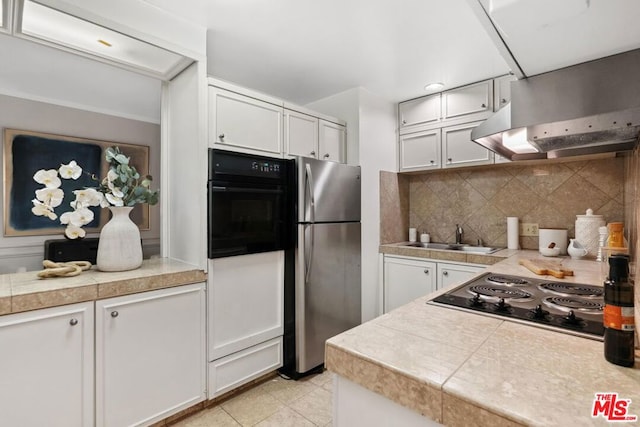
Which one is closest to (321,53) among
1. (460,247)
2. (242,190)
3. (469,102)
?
(242,190)

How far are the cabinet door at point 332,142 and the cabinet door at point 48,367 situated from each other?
191 centimetres

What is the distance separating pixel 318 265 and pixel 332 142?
110 cm

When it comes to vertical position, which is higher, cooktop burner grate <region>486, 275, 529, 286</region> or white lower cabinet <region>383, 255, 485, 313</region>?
cooktop burner grate <region>486, 275, 529, 286</region>

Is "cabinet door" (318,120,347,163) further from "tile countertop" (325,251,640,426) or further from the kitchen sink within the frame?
"tile countertop" (325,251,640,426)

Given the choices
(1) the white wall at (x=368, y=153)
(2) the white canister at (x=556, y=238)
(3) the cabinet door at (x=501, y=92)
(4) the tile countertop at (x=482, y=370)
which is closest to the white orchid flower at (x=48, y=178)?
(4) the tile countertop at (x=482, y=370)

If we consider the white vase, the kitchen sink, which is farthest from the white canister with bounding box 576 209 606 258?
the white vase

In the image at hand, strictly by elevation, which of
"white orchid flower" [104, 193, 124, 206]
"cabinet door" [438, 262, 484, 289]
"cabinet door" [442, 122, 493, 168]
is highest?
"cabinet door" [442, 122, 493, 168]

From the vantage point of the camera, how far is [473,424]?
56 cm

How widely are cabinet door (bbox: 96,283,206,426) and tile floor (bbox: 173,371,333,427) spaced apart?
6.5 inches

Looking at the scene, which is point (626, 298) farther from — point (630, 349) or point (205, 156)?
point (205, 156)

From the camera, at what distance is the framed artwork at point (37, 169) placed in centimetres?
275

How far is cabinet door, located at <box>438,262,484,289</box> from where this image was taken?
2.43 meters

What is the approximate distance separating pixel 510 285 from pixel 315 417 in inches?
52.8

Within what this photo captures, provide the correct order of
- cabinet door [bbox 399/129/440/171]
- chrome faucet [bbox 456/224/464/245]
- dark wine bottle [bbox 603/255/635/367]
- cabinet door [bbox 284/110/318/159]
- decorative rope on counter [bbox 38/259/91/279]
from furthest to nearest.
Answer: chrome faucet [bbox 456/224/464/245] → cabinet door [bbox 399/129/440/171] → cabinet door [bbox 284/110/318/159] → decorative rope on counter [bbox 38/259/91/279] → dark wine bottle [bbox 603/255/635/367]
